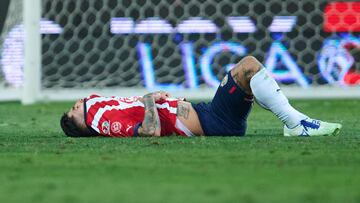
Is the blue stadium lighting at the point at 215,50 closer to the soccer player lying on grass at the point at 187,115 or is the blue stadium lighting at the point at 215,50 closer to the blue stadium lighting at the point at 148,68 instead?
the blue stadium lighting at the point at 148,68

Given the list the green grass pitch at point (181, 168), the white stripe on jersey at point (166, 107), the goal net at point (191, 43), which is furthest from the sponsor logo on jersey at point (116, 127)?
the goal net at point (191, 43)

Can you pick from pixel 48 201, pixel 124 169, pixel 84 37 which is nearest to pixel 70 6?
pixel 84 37

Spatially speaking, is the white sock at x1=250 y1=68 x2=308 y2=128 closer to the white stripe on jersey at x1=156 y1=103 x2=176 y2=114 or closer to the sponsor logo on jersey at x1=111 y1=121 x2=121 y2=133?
the white stripe on jersey at x1=156 y1=103 x2=176 y2=114

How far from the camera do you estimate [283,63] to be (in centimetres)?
934

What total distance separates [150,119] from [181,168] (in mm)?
1369

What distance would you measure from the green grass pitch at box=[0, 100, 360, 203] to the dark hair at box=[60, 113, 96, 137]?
0.36ft

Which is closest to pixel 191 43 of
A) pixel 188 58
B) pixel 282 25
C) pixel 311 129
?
pixel 188 58

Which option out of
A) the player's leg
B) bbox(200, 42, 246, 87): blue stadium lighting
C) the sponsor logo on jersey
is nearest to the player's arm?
the sponsor logo on jersey

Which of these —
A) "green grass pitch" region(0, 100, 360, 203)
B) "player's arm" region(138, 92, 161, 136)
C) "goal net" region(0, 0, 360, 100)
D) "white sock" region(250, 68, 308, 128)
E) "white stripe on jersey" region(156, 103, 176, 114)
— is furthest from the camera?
"goal net" region(0, 0, 360, 100)

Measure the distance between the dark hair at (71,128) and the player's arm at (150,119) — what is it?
13.5 inches

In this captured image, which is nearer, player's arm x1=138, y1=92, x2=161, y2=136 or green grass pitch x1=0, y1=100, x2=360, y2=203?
green grass pitch x1=0, y1=100, x2=360, y2=203

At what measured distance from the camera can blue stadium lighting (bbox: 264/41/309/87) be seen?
930 cm

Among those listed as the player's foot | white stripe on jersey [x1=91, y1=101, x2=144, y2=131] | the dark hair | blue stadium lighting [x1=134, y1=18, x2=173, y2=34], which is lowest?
the dark hair

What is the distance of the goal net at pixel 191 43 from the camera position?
930 cm
